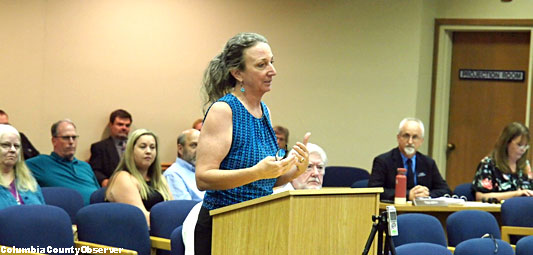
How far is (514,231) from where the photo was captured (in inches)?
244

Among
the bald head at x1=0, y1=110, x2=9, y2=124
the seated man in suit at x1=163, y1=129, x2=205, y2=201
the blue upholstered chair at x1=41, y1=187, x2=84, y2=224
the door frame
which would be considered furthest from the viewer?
the door frame

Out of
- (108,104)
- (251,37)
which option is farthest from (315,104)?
(251,37)

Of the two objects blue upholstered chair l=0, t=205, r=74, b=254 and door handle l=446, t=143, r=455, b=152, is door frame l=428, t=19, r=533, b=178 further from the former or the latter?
blue upholstered chair l=0, t=205, r=74, b=254

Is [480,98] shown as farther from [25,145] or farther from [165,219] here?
[165,219]

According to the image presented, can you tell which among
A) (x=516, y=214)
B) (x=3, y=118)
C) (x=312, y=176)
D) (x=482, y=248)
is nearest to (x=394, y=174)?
(x=516, y=214)

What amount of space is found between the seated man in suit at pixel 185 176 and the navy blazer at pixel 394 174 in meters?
1.42

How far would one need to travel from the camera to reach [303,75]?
937 centimetres

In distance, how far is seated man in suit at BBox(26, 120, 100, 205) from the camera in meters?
7.09

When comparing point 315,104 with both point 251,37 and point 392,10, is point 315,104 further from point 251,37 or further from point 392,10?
point 251,37

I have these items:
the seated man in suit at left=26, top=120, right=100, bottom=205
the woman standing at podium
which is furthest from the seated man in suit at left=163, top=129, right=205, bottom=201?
the woman standing at podium

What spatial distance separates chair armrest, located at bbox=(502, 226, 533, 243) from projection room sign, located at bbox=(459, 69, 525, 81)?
3.58 m

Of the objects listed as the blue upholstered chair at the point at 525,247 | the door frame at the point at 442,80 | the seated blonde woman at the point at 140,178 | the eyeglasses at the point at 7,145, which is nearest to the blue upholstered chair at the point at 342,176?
the door frame at the point at 442,80

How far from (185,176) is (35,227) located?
1.98 metres

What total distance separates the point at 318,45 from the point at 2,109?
338cm
